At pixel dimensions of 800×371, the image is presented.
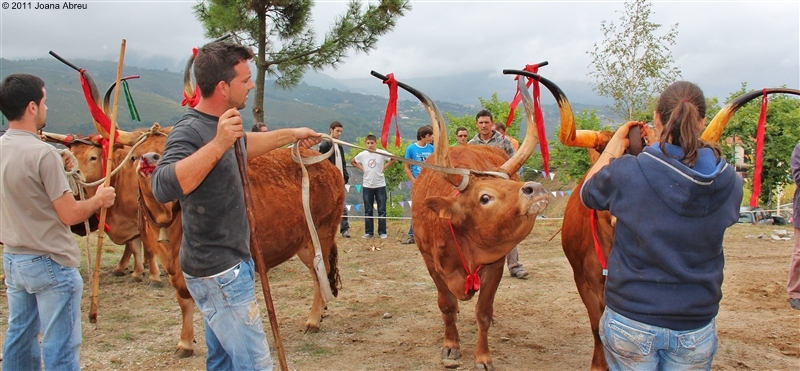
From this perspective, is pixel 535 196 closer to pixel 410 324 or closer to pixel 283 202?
pixel 283 202

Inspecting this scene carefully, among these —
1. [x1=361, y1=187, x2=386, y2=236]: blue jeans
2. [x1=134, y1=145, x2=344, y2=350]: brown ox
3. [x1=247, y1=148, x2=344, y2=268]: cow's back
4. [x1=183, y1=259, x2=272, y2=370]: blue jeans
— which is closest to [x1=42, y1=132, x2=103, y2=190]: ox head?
[x1=134, y1=145, x2=344, y2=350]: brown ox

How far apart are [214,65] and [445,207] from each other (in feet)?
6.78

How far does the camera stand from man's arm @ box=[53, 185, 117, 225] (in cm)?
309

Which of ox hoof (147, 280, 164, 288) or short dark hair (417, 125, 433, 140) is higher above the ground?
short dark hair (417, 125, 433, 140)

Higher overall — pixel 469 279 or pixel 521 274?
pixel 469 279

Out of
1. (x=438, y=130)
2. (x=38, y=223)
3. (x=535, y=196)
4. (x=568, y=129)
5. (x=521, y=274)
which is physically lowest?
(x=521, y=274)

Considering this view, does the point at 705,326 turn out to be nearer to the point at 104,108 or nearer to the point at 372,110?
the point at 104,108

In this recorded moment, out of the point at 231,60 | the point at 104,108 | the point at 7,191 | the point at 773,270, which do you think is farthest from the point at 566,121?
the point at 773,270

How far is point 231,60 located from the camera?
2670mm

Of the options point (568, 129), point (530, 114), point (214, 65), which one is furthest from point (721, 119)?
point (214, 65)

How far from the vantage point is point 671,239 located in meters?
2.38

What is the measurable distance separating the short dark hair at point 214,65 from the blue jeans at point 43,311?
1488 millimetres

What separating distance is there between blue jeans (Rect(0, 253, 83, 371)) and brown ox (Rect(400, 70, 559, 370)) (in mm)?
2335

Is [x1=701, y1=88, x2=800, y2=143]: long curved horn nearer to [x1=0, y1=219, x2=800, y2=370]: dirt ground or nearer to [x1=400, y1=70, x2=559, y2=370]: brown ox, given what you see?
[x1=400, y1=70, x2=559, y2=370]: brown ox
